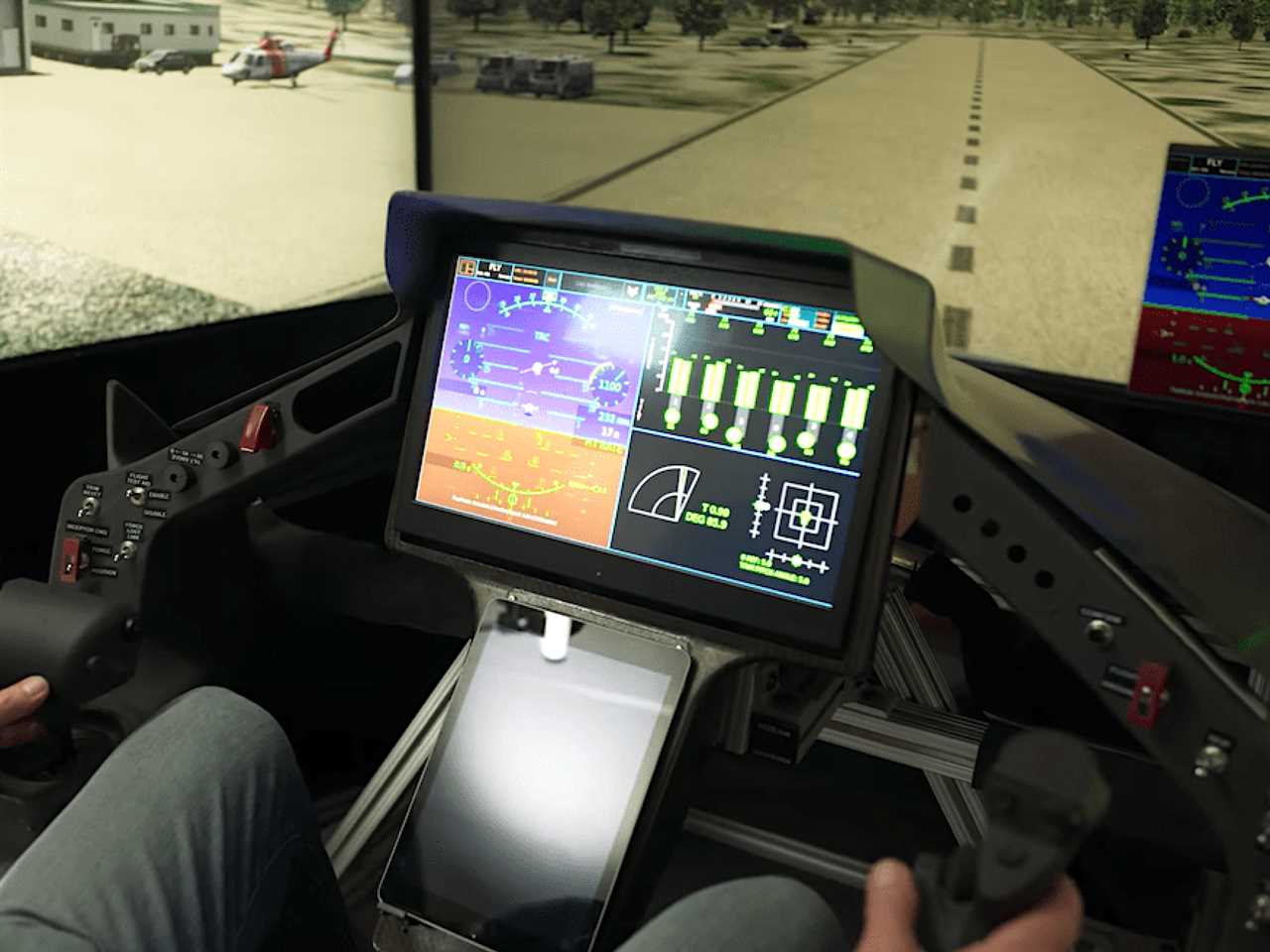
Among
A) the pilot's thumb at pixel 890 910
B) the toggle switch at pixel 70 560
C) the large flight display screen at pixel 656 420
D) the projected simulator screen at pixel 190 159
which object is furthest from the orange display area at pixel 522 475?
the projected simulator screen at pixel 190 159

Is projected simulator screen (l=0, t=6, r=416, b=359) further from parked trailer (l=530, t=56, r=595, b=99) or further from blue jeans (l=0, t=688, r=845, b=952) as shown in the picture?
blue jeans (l=0, t=688, r=845, b=952)

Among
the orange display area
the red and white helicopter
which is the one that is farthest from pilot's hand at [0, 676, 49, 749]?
the red and white helicopter

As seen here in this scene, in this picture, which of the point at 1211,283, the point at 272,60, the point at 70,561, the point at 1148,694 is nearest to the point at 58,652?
the point at 70,561

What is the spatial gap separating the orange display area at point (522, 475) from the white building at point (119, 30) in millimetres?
1225

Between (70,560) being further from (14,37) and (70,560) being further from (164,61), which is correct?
(164,61)

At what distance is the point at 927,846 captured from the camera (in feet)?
6.00

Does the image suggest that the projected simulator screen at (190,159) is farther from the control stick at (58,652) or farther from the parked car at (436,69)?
the control stick at (58,652)

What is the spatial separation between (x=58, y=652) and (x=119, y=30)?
1389 millimetres

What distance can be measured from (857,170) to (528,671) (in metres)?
1.56

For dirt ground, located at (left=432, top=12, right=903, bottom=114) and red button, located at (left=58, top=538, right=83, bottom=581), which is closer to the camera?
red button, located at (left=58, top=538, right=83, bottom=581)

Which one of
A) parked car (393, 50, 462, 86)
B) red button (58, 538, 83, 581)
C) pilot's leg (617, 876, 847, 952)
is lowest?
red button (58, 538, 83, 581)

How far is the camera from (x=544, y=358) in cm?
117

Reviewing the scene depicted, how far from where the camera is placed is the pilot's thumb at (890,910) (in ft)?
1.76

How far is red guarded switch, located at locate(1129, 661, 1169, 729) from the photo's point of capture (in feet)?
A: 2.88
